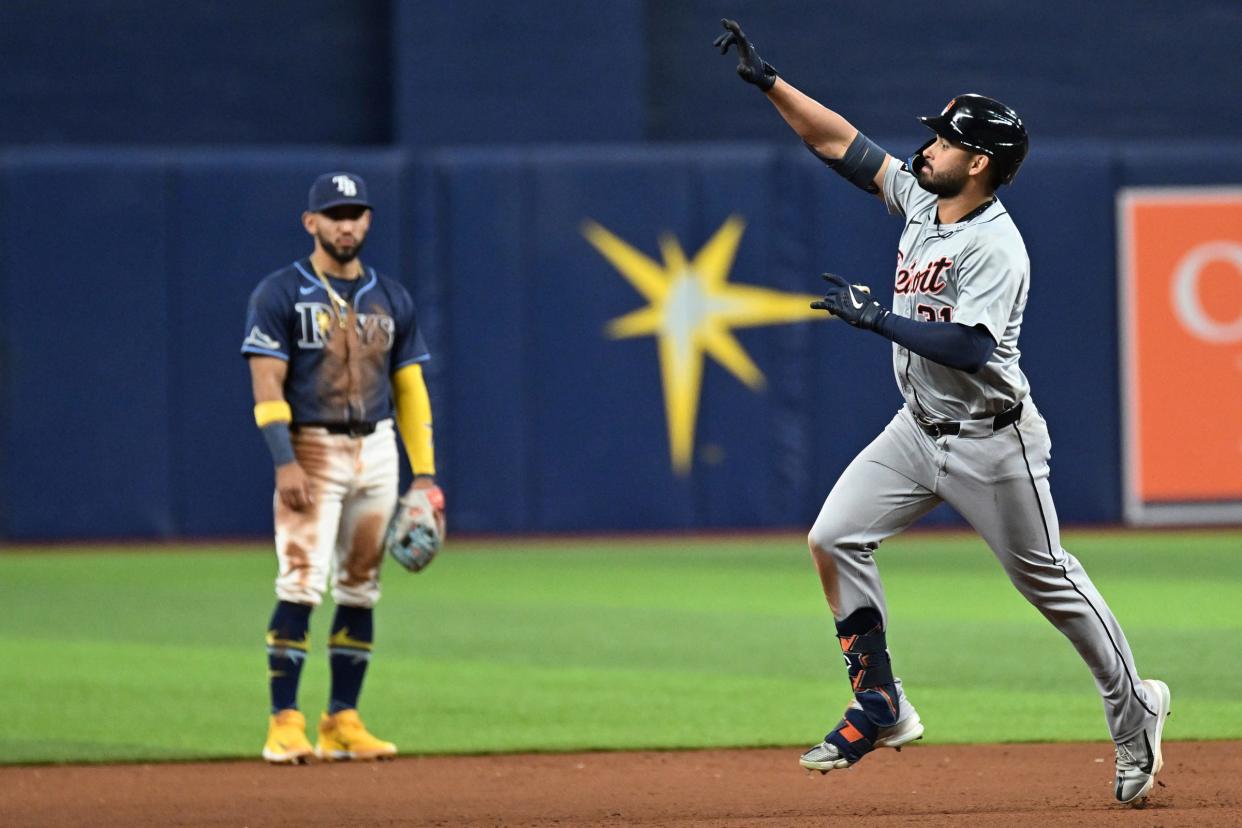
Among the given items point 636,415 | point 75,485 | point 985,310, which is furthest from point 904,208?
point 75,485

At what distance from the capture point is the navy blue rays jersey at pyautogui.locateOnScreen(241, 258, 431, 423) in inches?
242

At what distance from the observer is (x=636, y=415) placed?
1396 centimetres

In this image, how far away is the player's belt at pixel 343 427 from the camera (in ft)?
20.4

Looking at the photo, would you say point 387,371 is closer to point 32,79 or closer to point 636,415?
point 636,415

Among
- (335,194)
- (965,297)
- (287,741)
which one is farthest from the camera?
(335,194)

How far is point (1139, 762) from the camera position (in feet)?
16.3

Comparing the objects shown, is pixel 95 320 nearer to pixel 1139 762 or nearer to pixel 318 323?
pixel 318 323

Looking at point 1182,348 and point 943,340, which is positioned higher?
point 943,340

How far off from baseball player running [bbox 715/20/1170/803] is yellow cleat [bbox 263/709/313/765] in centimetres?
199

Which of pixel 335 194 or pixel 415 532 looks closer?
pixel 335 194

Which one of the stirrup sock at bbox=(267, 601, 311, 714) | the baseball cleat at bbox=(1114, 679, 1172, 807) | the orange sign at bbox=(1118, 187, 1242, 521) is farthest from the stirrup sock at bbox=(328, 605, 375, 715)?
the orange sign at bbox=(1118, 187, 1242, 521)

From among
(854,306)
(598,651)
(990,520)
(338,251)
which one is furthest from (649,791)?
(598,651)

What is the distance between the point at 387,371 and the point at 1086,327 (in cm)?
898

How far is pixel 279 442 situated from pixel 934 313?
235cm
